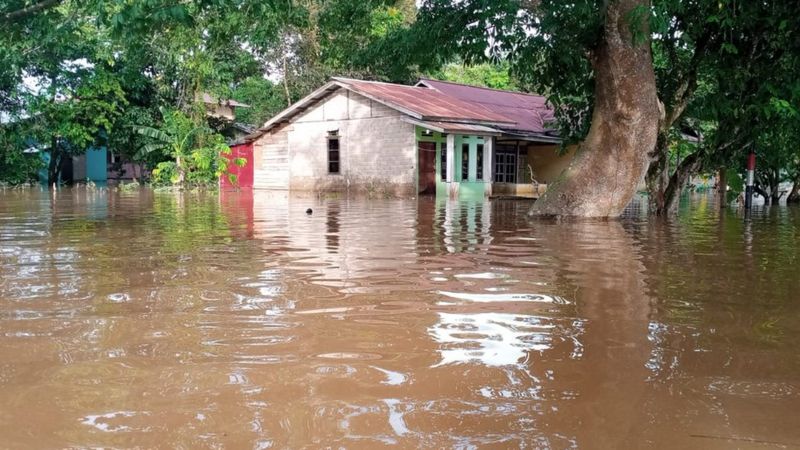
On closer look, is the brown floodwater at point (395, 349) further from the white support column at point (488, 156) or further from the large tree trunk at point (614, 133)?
the white support column at point (488, 156)

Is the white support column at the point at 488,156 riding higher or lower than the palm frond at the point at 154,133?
lower

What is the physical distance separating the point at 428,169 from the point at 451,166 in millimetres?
2556

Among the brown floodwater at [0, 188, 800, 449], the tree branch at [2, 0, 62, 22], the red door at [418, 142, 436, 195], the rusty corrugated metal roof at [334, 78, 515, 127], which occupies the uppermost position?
the rusty corrugated metal roof at [334, 78, 515, 127]

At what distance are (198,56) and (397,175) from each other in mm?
9332

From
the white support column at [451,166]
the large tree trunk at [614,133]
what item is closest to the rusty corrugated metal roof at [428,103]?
the white support column at [451,166]

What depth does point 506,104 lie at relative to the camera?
97.8 ft

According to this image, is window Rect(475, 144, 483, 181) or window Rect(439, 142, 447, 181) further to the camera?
window Rect(475, 144, 483, 181)

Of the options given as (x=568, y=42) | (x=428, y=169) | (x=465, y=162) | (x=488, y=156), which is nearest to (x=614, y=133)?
(x=568, y=42)

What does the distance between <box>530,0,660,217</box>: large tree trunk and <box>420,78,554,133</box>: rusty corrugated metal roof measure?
13035 mm

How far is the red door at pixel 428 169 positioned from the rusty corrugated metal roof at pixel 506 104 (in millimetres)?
2947

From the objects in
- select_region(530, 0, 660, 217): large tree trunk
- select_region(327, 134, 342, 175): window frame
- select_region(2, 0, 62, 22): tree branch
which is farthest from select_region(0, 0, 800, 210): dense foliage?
select_region(327, 134, 342, 175): window frame

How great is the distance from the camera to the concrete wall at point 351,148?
23359 millimetres

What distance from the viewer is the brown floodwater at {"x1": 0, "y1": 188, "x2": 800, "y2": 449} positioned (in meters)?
2.48

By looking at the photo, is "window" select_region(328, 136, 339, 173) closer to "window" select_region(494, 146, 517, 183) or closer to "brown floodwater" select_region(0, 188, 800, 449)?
"window" select_region(494, 146, 517, 183)
